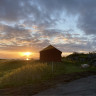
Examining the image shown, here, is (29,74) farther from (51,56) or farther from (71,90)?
(51,56)

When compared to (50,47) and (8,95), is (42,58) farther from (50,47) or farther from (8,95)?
(8,95)

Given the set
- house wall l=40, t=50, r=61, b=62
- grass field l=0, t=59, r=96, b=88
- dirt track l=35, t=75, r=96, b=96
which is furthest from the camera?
house wall l=40, t=50, r=61, b=62

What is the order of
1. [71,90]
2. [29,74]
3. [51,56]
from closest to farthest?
[71,90] < [29,74] < [51,56]

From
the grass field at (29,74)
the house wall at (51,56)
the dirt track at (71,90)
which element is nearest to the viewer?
the dirt track at (71,90)

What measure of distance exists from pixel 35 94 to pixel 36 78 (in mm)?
5811

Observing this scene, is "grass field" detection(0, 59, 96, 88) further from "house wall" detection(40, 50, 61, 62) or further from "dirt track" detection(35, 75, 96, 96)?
"house wall" detection(40, 50, 61, 62)

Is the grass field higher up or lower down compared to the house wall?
lower down

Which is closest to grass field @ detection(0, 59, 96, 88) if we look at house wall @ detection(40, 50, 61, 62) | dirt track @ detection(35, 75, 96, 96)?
dirt track @ detection(35, 75, 96, 96)

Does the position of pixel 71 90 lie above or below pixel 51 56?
below

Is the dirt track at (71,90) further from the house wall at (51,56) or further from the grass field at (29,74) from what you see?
the house wall at (51,56)

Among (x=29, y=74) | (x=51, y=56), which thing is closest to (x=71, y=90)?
(x=29, y=74)

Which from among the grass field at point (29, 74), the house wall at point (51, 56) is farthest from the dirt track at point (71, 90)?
the house wall at point (51, 56)

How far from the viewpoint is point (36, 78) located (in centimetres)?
1559

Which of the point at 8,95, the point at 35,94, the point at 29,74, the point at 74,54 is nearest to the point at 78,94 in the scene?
the point at 35,94
